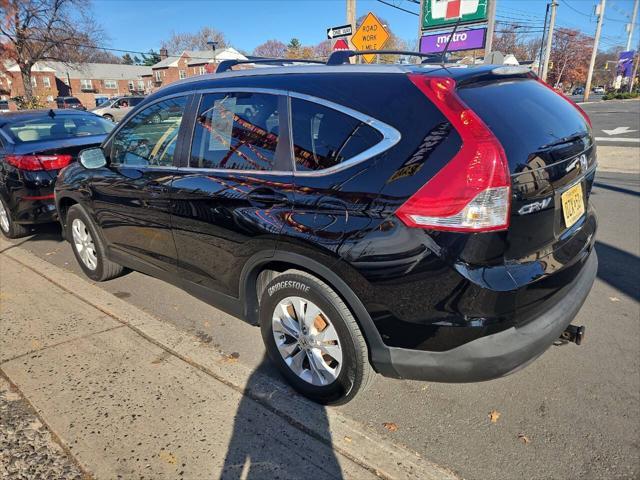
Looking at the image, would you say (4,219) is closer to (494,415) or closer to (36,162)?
(36,162)

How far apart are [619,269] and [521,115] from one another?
3.14 meters

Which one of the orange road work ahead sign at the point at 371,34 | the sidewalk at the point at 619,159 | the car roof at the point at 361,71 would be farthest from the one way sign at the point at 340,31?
the car roof at the point at 361,71

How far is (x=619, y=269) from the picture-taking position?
4.41 meters

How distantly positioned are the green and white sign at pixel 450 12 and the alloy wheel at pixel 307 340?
10.0 metres

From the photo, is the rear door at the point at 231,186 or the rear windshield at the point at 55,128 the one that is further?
the rear windshield at the point at 55,128

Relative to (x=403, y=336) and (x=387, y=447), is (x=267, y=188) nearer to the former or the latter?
(x=403, y=336)

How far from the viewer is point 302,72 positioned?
253cm

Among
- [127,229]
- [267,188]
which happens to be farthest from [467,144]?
[127,229]

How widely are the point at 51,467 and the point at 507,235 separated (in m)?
2.47

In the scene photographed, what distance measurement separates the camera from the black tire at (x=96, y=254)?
163 inches

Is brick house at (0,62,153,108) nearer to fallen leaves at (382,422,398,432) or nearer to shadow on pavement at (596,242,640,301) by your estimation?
shadow on pavement at (596,242,640,301)

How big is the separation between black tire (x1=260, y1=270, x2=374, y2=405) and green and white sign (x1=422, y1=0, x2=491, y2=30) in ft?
32.7

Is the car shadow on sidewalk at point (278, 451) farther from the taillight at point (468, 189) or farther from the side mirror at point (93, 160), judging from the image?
the side mirror at point (93, 160)

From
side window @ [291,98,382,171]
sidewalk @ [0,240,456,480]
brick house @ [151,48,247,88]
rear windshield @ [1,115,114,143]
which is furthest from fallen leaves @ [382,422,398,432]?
brick house @ [151,48,247,88]
